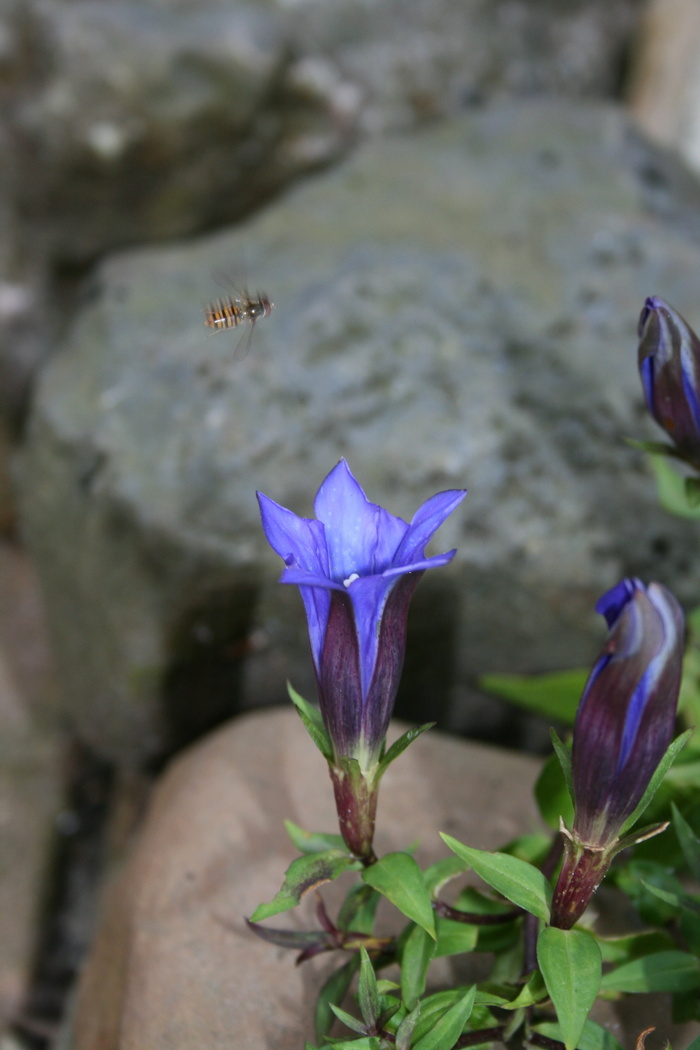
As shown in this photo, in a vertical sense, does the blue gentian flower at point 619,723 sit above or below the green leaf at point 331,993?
above

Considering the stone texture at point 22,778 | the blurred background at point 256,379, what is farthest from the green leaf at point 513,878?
the stone texture at point 22,778

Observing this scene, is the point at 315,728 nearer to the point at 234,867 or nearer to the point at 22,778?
the point at 234,867

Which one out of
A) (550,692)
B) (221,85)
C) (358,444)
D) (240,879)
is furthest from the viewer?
(221,85)

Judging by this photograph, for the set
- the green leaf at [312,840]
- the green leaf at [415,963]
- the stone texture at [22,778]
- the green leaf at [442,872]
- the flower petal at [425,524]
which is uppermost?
the flower petal at [425,524]

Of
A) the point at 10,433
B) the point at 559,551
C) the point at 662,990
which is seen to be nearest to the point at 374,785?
the point at 662,990

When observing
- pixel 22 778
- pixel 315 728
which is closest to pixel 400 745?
pixel 315 728

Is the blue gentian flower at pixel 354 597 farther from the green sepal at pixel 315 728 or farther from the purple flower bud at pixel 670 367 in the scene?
the purple flower bud at pixel 670 367
